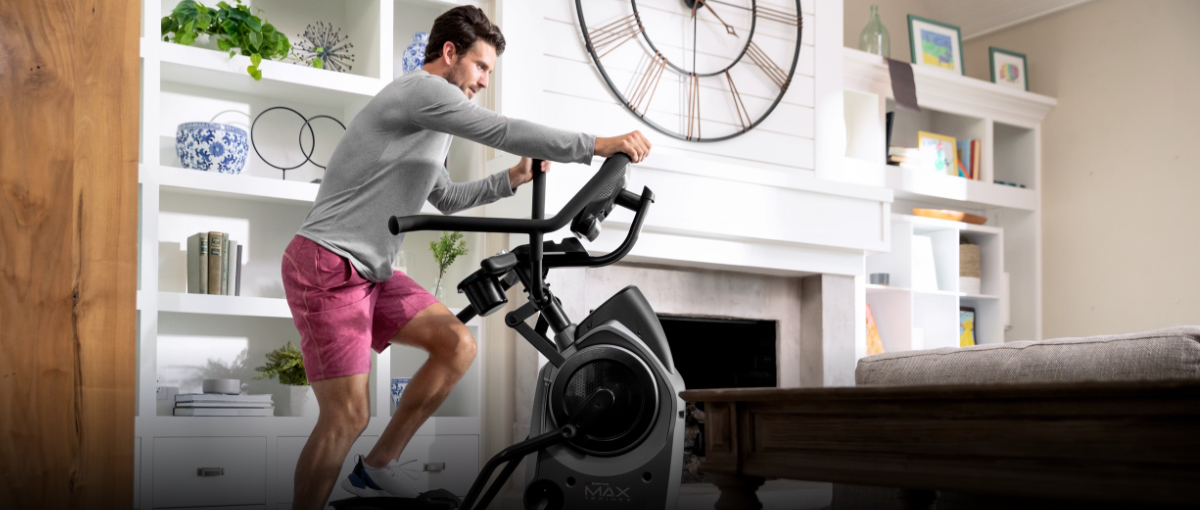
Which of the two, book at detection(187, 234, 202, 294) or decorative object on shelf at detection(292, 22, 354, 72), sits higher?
decorative object on shelf at detection(292, 22, 354, 72)

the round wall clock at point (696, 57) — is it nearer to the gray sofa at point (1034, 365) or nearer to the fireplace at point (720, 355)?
the fireplace at point (720, 355)

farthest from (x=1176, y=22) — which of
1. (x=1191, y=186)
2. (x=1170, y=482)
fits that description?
(x=1170, y=482)

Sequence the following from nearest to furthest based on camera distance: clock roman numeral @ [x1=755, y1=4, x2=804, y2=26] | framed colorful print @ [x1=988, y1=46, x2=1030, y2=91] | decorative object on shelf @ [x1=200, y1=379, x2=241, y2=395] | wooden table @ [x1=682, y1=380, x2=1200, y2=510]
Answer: wooden table @ [x1=682, y1=380, x2=1200, y2=510], decorative object on shelf @ [x1=200, y1=379, x2=241, y2=395], clock roman numeral @ [x1=755, y1=4, x2=804, y2=26], framed colorful print @ [x1=988, y1=46, x2=1030, y2=91]

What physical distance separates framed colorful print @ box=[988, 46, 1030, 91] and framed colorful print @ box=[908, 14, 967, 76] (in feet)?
0.76

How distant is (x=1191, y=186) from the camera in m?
4.19

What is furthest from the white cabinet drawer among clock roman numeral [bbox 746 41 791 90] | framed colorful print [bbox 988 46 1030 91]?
framed colorful print [bbox 988 46 1030 91]

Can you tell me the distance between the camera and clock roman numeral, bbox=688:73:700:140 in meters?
3.44

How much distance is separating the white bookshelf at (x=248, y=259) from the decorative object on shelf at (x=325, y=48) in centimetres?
4

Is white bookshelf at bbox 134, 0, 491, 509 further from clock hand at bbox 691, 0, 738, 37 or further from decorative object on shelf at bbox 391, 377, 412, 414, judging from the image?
clock hand at bbox 691, 0, 738, 37

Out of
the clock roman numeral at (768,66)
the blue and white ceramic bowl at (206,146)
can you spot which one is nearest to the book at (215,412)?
the blue and white ceramic bowl at (206,146)

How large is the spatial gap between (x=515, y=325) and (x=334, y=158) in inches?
21.4

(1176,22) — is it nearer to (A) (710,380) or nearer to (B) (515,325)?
(A) (710,380)

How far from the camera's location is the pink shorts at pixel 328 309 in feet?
6.08

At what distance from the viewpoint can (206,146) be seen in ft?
8.78
